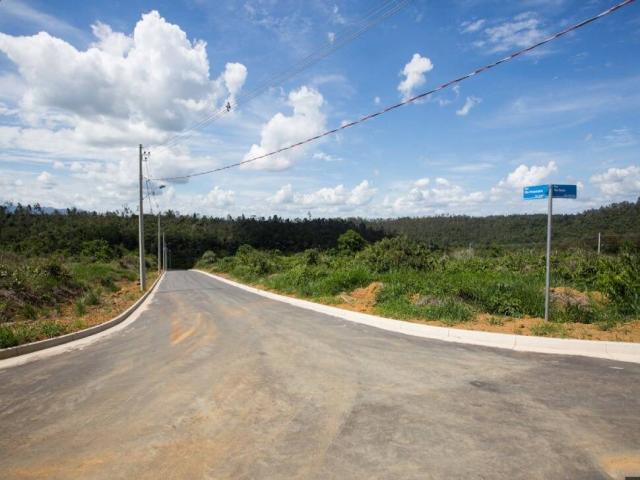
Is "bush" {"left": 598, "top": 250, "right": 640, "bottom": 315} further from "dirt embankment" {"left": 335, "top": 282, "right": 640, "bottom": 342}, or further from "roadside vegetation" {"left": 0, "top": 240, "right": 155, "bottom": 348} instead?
"roadside vegetation" {"left": 0, "top": 240, "right": 155, "bottom": 348}

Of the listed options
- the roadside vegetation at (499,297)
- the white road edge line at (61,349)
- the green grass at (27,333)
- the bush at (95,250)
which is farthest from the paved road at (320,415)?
the bush at (95,250)

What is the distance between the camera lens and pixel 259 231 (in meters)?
120

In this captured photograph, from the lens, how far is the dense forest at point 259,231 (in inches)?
2943

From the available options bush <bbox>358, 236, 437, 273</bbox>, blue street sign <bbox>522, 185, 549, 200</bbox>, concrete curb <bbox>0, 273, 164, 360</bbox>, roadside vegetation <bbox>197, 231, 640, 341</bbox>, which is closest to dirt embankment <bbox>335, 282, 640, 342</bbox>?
roadside vegetation <bbox>197, 231, 640, 341</bbox>

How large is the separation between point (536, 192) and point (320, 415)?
7.06 metres

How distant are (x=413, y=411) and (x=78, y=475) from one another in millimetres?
3493

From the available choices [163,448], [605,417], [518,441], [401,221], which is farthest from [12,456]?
[401,221]

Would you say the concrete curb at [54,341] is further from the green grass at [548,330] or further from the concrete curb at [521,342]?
the green grass at [548,330]

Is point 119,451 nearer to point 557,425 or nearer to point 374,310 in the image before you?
point 557,425

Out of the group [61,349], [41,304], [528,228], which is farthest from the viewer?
[528,228]

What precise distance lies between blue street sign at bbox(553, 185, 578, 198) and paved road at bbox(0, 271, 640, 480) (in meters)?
3.60

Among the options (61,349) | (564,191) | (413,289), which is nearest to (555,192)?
(564,191)

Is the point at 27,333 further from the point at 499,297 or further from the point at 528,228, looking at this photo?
the point at 528,228

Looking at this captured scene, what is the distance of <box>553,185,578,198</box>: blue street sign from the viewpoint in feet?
29.1
